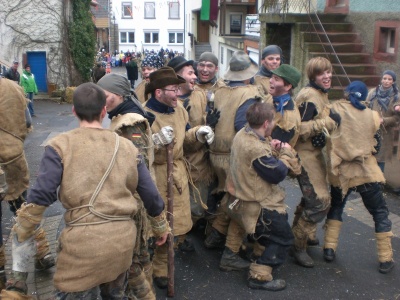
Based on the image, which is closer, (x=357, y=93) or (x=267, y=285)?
(x=267, y=285)

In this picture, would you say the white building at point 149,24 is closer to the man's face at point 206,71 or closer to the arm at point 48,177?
the man's face at point 206,71

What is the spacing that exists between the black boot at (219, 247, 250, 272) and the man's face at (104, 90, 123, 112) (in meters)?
→ 1.92

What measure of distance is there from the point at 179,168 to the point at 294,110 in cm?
120

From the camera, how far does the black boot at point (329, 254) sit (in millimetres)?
5102

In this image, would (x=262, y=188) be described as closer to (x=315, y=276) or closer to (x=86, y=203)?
(x=315, y=276)

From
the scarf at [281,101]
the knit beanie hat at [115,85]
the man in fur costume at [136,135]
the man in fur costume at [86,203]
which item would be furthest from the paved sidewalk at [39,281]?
the scarf at [281,101]

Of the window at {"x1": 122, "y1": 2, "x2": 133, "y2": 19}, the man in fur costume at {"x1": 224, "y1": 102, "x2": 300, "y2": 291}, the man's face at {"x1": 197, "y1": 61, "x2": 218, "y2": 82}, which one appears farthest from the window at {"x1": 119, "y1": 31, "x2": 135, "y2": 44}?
the man in fur costume at {"x1": 224, "y1": 102, "x2": 300, "y2": 291}

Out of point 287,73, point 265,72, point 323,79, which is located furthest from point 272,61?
point 287,73

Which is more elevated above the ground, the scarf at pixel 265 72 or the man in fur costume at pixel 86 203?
the scarf at pixel 265 72

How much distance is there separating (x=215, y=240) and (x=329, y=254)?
119cm

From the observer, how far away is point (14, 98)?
4625mm

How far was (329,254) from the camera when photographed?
16.8 feet

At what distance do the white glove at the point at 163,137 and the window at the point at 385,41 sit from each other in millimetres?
6835

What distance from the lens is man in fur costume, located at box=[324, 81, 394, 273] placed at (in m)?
4.74
